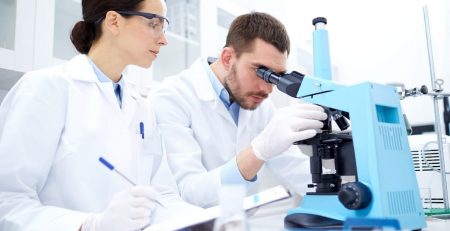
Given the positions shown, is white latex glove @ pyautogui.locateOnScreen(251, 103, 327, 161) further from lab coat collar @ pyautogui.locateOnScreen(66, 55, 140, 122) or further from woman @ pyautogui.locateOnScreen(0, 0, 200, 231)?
lab coat collar @ pyautogui.locateOnScreen(66, 55, 140, 122)

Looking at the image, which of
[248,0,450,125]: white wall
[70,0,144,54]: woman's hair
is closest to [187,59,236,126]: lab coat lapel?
[70,0,144,54]: woman's hair

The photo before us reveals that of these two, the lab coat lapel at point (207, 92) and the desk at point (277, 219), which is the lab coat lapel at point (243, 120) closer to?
the lab coat lapel at point (207, 92)

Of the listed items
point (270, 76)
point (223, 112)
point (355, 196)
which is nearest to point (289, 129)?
point (270, 76)

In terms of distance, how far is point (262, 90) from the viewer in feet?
5.69

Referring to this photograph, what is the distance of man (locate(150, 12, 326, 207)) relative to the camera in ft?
4.91

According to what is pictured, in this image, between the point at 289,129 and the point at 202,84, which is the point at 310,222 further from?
the point at 202,84

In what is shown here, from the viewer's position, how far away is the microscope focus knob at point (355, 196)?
84 centimetres

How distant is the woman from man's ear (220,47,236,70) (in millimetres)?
447

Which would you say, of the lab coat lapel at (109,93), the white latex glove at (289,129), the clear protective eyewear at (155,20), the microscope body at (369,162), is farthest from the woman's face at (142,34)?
the microscope body at (369,162)

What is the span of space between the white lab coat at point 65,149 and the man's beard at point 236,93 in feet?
1.67

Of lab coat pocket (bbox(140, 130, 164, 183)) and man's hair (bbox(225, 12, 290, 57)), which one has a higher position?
man's hair (bbox(225, 12, 290, 57))

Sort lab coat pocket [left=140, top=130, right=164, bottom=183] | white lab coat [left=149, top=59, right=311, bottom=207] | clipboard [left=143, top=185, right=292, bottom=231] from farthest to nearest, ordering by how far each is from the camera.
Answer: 1. white lab coat [left=149, top=59, right=311, bottom=207]
2. lab coat pocket [left=140, top=130, right=164, bottom=183]
3. clipboard [left=143, top=185, right=292, bottom=231]

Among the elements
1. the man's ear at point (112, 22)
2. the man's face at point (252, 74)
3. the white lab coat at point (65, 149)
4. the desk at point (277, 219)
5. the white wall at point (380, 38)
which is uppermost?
the white wall at point (380, 38)

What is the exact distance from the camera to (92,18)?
1.35 m
